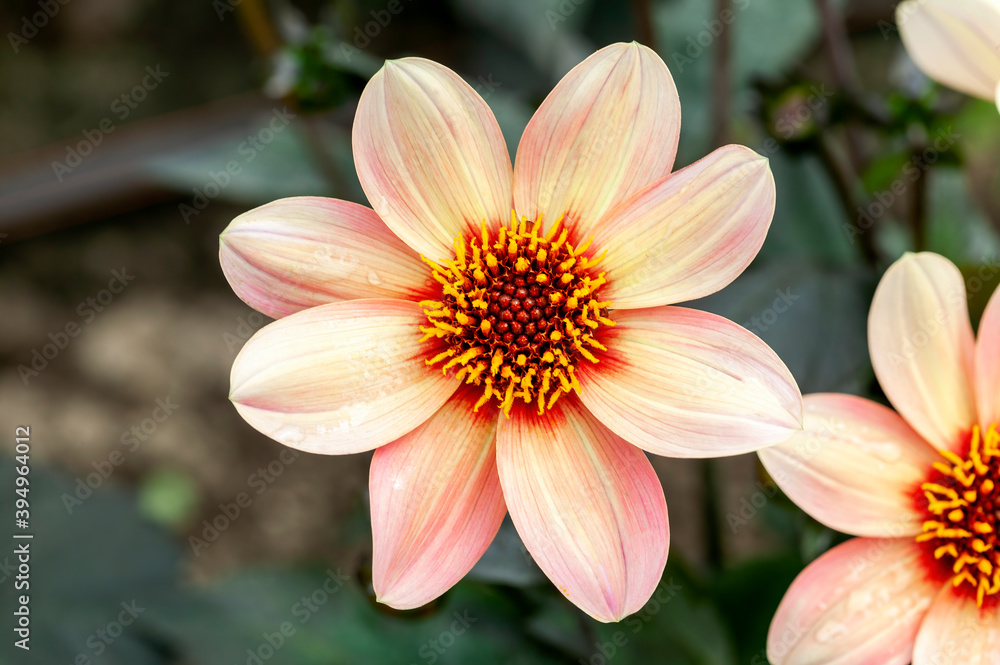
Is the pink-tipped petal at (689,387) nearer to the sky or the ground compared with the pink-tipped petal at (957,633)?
nearer to the sky

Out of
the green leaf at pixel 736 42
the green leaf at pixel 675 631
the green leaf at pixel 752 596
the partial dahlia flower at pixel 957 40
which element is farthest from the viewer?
the green leaf at pixel 736 42

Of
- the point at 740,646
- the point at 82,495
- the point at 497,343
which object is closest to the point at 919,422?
the point at 497,343

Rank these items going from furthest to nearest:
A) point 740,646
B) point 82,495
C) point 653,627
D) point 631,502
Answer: point 82,495 → point 740,646 → point 653,627 → point 631,502

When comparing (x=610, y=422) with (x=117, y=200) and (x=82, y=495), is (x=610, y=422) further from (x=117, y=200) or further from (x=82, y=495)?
(x=117, y=200)

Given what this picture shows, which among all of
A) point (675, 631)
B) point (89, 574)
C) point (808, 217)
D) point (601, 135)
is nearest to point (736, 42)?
point (808, 217)

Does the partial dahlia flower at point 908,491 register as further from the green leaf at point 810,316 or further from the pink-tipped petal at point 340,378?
the pink-tipped petal at point 340,378

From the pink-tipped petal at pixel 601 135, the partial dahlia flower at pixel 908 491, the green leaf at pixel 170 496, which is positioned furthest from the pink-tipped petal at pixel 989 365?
the green leaf at pixel 170 496

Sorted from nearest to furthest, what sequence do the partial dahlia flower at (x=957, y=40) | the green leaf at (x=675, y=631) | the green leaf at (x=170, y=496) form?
the partial dahlia flower at (x=957, y=40)
the green leaf at (x=675, y=631)
the green leaf at (x=170, y=496)

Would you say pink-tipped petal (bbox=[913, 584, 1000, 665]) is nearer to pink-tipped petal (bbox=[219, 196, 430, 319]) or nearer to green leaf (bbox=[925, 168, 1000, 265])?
pink-tipped petal (bbox=[219, 196, 430, 319])
